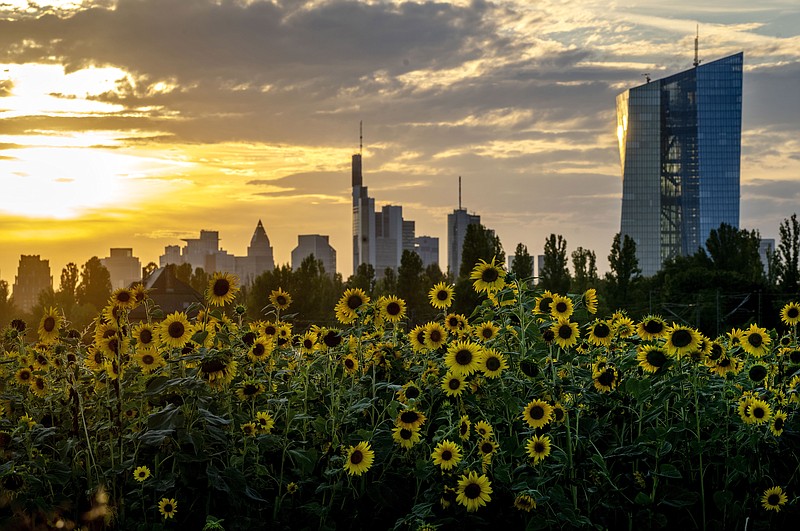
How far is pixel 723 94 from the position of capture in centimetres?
13188

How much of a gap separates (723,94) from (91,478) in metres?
140

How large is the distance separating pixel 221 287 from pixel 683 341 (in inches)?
80.3

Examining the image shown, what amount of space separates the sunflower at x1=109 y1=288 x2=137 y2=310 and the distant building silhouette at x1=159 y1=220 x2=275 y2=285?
125m

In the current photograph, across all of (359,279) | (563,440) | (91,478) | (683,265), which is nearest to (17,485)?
(91,478)

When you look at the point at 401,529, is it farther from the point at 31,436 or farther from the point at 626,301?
the point at 626,301

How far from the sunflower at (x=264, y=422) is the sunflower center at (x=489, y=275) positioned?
116cm

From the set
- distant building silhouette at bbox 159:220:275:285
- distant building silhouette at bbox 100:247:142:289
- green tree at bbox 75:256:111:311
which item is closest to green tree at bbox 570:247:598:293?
green tree at bbox 75:256:111:311

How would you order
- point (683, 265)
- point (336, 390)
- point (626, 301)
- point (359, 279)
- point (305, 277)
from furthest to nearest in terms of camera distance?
point (683, 265) < point (359, 279) < point (305, 277) < point (626, 301) < point (336, 390)

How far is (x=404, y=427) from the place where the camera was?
359 centimetres

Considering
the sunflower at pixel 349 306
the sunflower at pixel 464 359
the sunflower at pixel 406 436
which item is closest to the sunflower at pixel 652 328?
the sunflower at pixel 464 359

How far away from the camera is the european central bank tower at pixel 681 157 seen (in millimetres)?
131875

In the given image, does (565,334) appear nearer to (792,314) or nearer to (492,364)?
(492,364)

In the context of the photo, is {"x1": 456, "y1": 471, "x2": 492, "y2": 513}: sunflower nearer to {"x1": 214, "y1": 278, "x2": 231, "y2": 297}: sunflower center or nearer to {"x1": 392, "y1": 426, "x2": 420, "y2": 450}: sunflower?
{"x1": 392, "y1": 426, "x2": 420, "y2": 450}: sunflower

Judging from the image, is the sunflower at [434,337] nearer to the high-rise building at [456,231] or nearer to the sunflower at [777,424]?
the sunflower at [777,424]
